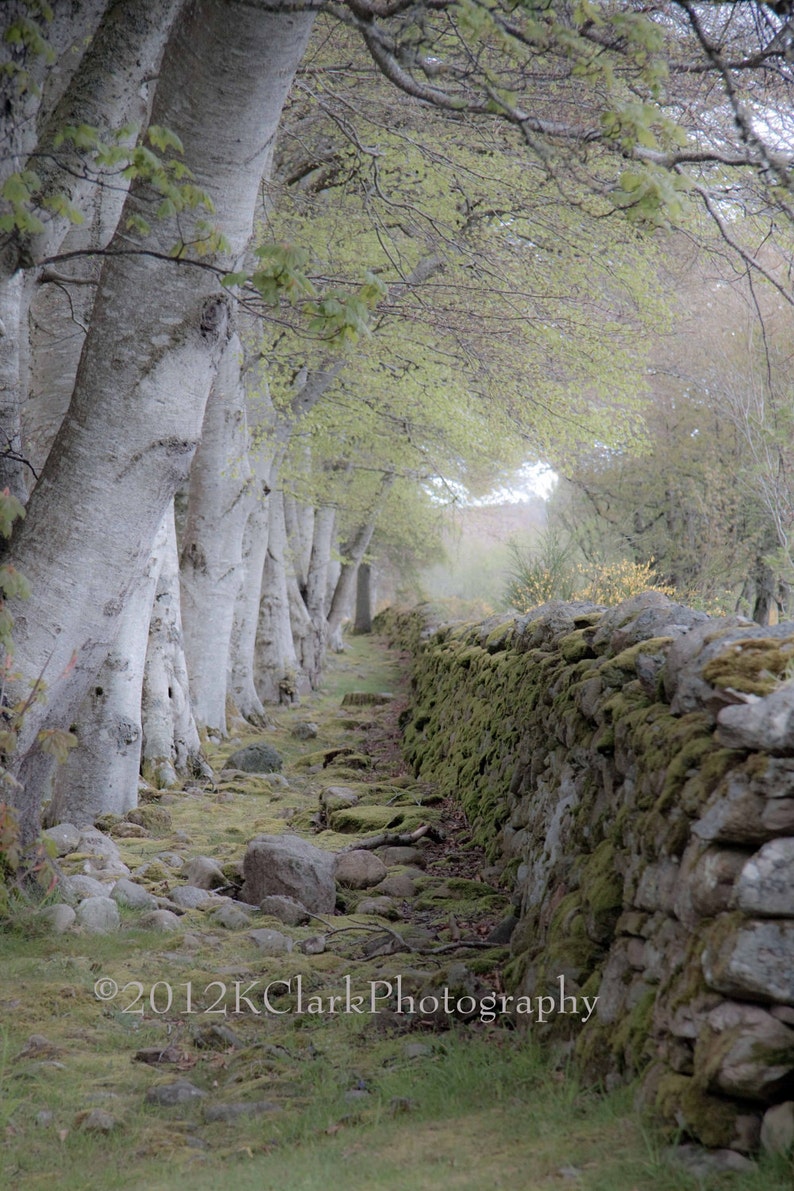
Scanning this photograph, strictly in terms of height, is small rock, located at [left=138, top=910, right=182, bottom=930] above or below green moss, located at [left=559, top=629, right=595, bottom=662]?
below

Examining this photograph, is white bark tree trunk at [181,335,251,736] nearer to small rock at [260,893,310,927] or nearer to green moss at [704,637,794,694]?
small rock at [260,893,310,927]

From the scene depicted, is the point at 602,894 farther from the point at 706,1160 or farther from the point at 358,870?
the point at 358,870

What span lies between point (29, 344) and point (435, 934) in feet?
15.4

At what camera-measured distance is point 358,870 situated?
6.04m

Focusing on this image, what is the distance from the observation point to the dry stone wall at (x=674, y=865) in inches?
95.3

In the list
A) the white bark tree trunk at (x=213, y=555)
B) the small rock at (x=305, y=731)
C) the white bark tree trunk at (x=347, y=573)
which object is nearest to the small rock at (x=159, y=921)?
the white bark tree trunk at (x=213, y=555)

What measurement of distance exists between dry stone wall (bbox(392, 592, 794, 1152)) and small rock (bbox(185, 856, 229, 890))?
1.86 meters

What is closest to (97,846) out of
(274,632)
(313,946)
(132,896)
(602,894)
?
(132,896)

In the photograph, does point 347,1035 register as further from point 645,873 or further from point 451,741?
point 451,741

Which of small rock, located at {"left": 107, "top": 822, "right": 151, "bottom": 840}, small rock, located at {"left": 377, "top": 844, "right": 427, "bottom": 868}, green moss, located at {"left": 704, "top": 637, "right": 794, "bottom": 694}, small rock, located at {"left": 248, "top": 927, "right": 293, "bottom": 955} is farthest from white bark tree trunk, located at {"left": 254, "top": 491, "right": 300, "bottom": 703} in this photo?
green moss, located at {"left": 704, "top": 637, "right": 794, "bottom": 694}

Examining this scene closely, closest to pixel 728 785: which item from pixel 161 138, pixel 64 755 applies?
pixel 64 755

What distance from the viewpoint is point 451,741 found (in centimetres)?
899

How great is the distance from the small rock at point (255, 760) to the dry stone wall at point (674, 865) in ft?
16.4

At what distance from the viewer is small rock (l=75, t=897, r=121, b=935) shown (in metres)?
4.80
